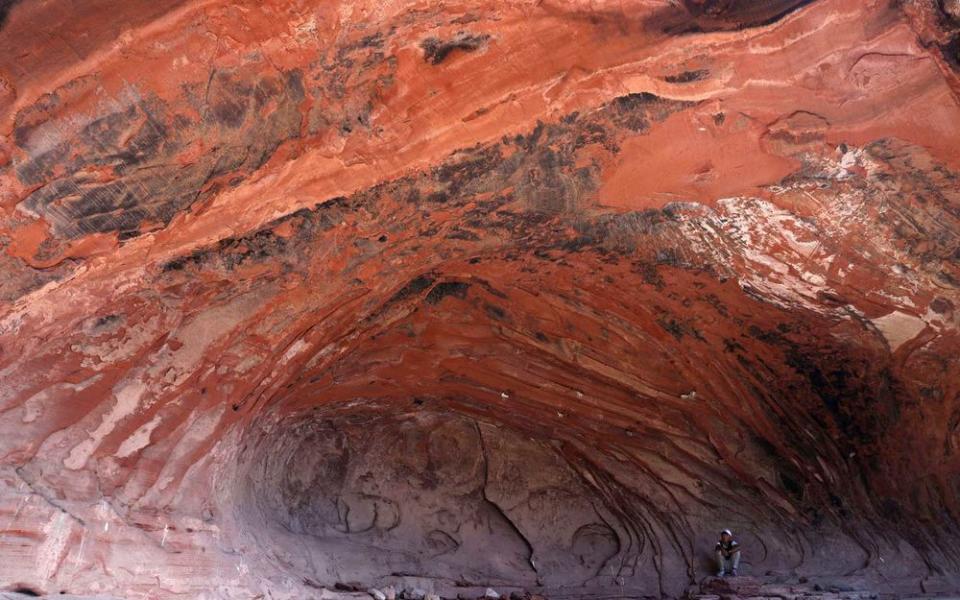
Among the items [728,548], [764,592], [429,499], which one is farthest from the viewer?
[429,499]

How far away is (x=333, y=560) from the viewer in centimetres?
511

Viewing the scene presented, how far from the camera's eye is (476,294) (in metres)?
5.41

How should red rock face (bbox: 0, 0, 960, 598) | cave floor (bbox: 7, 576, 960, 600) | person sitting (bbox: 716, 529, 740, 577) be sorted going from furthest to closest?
person sitting (bbox: 716, 529, 740, 577) → cave floor (bbox: 7, 576, 960, 600) → red rock face (bbox: 0, 0, 960, 598)

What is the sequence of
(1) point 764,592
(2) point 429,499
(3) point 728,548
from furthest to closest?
(2) point 429,499, (3) point 728,548, (1) point 764,592

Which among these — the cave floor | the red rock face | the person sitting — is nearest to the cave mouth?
the red rock face

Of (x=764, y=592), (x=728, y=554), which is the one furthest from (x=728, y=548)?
(x=764, y=592)

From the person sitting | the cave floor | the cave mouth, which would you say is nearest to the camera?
the cave floor

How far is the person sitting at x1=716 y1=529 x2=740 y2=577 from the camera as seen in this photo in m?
5.70

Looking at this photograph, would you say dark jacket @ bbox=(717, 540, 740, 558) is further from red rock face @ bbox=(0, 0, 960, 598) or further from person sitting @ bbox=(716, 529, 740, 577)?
red rock face @ bbox=(0, 0, 960, 598)

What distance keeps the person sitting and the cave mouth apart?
71 centimetres

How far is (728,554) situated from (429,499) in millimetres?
2527

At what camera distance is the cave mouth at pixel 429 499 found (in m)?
5.47

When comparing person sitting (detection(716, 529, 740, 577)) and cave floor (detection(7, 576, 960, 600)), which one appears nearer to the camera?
cave floor (detection(7, 576, 960, 600))

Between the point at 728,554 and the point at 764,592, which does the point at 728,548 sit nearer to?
the point at 728,554
